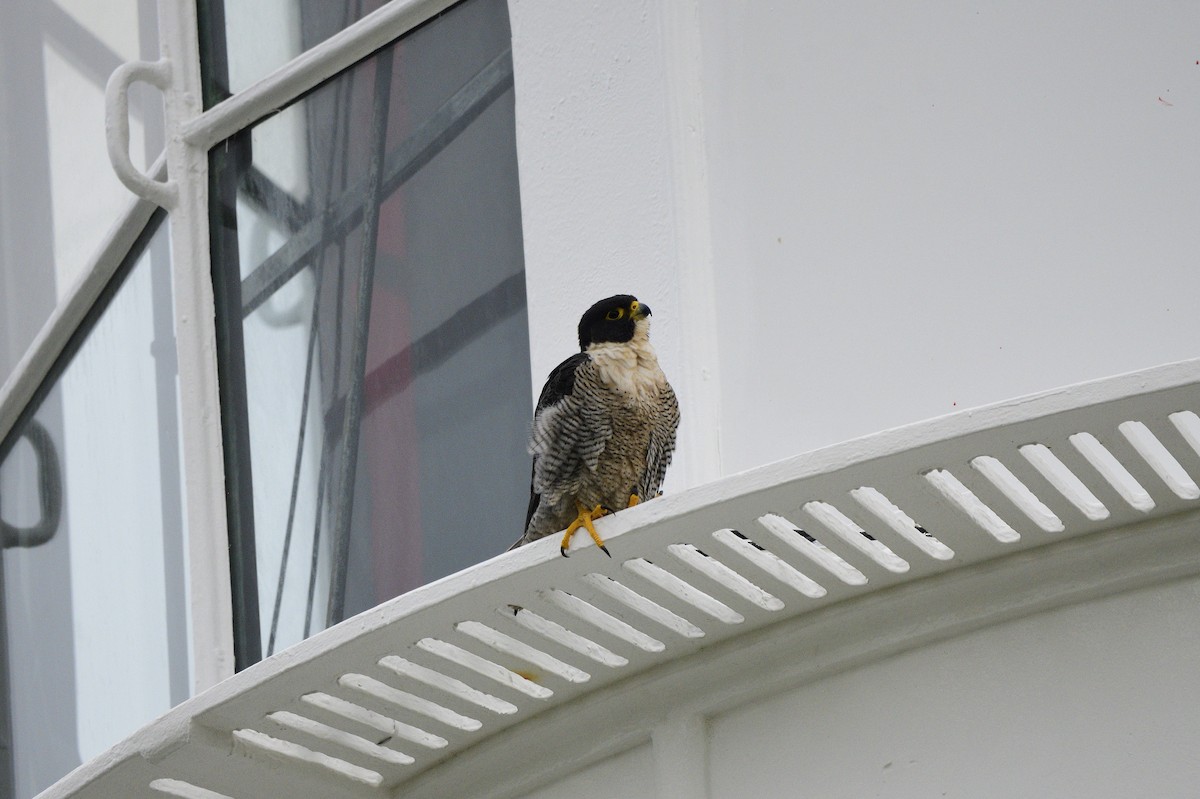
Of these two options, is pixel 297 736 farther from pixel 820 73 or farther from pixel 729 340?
pixel 820 73

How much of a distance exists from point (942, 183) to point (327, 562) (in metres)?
1.61

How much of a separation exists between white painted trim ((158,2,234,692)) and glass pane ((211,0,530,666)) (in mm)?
42

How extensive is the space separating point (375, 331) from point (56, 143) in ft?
5.52

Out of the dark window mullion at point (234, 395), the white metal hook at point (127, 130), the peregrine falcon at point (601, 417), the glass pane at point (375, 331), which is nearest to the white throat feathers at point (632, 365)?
the peregrine falcon at point (601, 417)

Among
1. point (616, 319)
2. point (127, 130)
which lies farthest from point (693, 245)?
point (127, 130)

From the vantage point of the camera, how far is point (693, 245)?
3.12 metres

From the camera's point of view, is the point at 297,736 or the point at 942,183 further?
the point at 942,183

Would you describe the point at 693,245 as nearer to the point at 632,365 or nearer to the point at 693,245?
Answer: the point at 693,245

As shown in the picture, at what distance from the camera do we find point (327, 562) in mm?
3660

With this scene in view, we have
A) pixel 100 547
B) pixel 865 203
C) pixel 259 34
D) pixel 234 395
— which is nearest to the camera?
pixel 865 203

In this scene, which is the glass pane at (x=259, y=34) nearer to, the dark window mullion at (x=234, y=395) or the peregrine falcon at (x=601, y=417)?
the dark window mullion at (x=234, y=395)

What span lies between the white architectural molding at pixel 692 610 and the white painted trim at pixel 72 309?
186 centimetres

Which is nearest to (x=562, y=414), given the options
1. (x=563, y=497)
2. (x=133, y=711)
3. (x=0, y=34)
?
(x=563, y=497)

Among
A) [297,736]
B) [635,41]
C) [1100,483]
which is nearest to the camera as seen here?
[1100,483]
